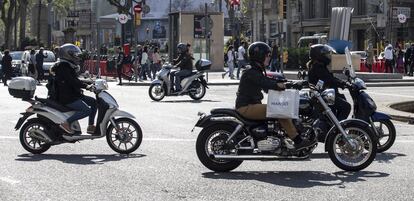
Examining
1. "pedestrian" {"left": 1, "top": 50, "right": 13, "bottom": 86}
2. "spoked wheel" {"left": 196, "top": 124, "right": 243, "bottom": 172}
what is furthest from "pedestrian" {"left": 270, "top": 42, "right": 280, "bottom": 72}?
"spoked wheel" {"left": 196, "top": 124, "right": 243, "bottom": 172}

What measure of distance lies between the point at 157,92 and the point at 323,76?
39.9 ft

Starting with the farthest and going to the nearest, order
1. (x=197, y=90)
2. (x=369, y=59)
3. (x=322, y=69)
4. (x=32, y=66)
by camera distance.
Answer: (x=369, y=59)
(x=32, y=66)
(x=197, y=90)
(x=322, y=69)

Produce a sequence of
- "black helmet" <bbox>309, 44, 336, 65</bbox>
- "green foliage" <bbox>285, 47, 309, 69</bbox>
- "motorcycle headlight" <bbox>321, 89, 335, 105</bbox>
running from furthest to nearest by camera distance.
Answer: "green foliage" <bbox>285, 47, 309, 69</bbox> < "black helmet" <bbox>309, 44, 336, 65</bbox> < "motorcycle headlight" <bbox>321, 89, 335, 105</bbox>

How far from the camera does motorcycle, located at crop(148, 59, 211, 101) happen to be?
73.3 feet

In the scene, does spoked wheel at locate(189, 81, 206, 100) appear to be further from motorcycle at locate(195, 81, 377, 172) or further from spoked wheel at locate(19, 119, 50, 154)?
motorcycle at locate(195, 81, 377, 172)

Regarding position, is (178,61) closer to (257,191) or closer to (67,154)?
(67,154)

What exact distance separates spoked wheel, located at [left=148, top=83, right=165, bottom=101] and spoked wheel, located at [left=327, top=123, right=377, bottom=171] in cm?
1335

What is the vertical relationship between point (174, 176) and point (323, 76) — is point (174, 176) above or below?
below

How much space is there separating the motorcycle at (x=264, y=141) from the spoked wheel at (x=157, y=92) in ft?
43.2

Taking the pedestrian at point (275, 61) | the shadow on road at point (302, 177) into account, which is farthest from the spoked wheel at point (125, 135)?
the pedestrian at point (275, 61)

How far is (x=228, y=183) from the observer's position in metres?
8.72

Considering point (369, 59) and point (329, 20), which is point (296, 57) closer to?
point (369, 59)

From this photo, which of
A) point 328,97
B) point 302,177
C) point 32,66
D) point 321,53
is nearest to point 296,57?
point 32,66

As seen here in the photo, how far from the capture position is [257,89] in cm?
945
